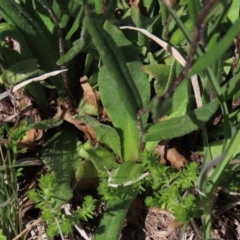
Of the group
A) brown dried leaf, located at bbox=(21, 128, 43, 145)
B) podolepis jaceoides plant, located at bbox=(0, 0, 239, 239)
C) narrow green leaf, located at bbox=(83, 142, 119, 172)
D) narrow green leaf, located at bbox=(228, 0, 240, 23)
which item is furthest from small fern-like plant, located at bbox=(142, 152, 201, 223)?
narrow green leaf, located at bbox=(228, 0, 240, 23)

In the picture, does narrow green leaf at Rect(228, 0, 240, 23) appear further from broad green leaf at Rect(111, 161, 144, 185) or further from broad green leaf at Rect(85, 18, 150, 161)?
broad green leaf at Rect(111, 161, 144, 185)

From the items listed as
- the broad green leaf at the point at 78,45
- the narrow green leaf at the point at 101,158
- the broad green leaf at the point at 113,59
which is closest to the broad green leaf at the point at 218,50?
the broad green leaf at the point at 113,59

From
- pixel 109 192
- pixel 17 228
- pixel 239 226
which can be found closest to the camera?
pixel 109 192

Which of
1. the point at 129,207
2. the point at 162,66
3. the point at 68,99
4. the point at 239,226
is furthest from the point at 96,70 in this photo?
the point at 239,226

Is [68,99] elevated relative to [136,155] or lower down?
elevated

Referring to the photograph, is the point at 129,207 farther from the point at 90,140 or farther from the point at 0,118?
the point at 0,118

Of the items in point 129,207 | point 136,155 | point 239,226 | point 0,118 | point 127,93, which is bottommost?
point 239,226

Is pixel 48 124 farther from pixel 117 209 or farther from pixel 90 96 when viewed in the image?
pixel 117 209

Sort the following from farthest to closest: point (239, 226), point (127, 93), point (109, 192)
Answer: point (239, 226) → point (109, 192) → point (127, 93)
